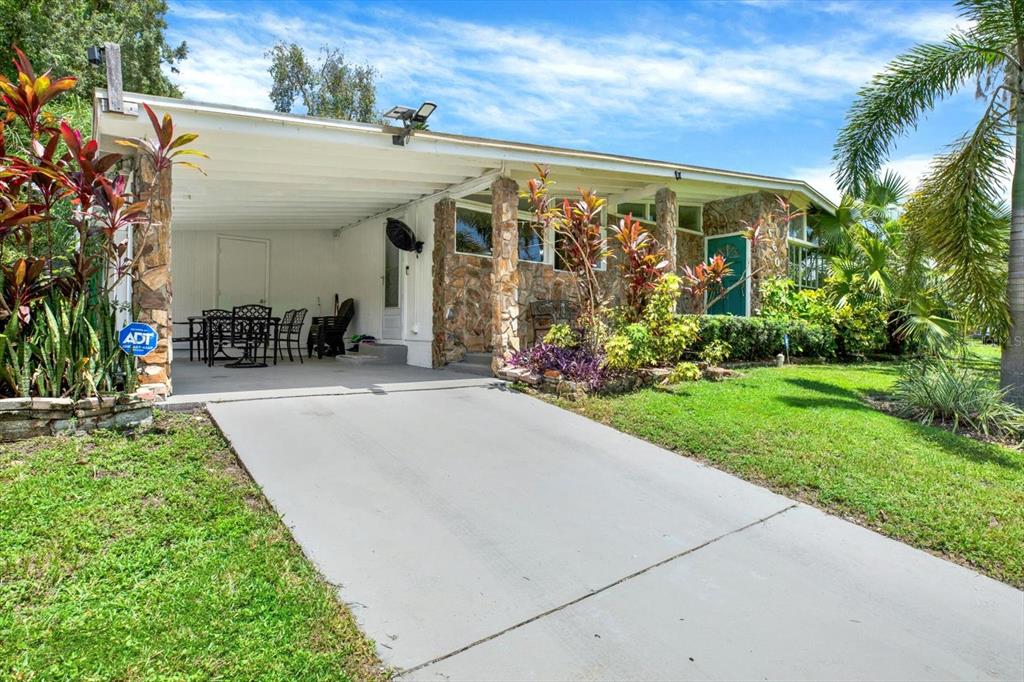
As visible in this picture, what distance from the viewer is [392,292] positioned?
9914 millimetres

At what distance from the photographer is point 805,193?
11273 mm

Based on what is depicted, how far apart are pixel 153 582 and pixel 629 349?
5033mm

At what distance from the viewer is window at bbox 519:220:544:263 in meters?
9.45

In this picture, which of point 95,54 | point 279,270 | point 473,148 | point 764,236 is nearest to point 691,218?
point 764,236

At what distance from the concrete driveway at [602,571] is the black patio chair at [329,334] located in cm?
601

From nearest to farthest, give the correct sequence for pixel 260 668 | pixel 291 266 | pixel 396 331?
1. pixel 260 668
2. pixel 396 331
3. pixel 291 266

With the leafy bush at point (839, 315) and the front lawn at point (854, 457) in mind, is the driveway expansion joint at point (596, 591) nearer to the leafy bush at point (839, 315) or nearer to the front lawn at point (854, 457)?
the front lawn at point (854, 457)

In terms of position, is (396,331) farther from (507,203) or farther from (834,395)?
(834,395)

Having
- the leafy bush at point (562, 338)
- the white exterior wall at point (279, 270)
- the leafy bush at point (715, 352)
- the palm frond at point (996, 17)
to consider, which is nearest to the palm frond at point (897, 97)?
the palm frond at point (996, 17)

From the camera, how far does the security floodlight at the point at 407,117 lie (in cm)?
570

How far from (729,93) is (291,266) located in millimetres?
9795

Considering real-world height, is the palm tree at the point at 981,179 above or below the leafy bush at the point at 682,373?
above

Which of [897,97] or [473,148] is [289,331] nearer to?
[473,148]

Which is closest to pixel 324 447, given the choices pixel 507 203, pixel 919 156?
pixel 507 203
